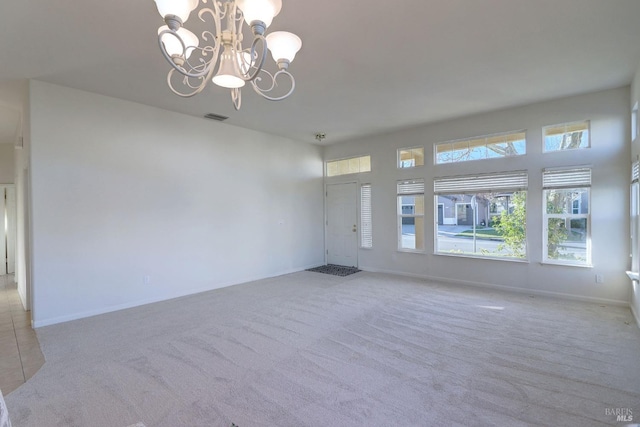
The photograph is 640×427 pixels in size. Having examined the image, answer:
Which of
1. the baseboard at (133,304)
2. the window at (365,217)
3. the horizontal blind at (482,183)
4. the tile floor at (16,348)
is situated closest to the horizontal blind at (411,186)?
the horizontal blind at (482,183)

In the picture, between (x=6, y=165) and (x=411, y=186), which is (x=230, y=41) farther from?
(x=6, y=165)

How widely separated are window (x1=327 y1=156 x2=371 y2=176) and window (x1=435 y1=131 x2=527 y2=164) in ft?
5.14

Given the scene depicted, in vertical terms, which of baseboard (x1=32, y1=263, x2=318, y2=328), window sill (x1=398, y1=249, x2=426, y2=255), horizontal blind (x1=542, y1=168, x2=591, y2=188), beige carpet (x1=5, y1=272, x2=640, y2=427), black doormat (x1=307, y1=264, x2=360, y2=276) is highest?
horizontal blind (x1=542, y1=168, x2=591, y2=188)

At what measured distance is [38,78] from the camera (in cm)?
359

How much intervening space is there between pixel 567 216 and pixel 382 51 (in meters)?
3.76

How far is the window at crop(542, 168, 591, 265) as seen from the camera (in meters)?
4.43

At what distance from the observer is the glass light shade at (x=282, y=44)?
2.06 meters

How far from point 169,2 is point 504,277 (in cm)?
556

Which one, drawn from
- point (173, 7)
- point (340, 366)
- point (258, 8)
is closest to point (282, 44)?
point (258, 8)

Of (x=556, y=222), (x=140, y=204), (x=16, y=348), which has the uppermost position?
(x=140, y=204)

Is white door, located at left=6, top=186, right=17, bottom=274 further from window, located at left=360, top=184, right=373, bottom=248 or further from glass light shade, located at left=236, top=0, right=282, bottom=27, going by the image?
glass light shade, located at left=236, top=0, right=282, bottom=27

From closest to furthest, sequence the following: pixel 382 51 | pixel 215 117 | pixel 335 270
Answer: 1. pixel 382 51
2. pixel 215 117
3. pixel 335 270

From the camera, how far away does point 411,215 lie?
6180 millimetres

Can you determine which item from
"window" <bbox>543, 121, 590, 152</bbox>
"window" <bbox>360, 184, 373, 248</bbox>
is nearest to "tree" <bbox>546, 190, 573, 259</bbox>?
"window" <bbox>543, 121, 590, 152</bbox>
